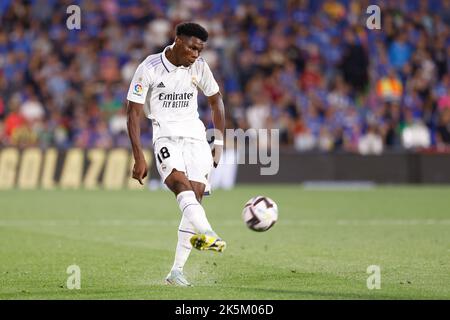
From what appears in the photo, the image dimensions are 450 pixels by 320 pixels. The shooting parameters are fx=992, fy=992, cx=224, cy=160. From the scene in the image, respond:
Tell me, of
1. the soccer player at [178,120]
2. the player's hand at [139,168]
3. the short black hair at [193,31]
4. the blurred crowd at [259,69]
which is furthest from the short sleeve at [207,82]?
the blurred crowd at [259,69]

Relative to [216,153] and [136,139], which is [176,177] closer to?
[136,139]

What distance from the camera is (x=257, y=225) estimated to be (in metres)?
8.98

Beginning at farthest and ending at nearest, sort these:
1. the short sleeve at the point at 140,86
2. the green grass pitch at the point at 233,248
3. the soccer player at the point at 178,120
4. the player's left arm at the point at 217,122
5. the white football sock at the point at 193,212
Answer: the player's left arm at the point at 217,122 → the short sleeve at the point at 140,86 → the soccer player at the point at 178,120 → the green grass pitch at the point at 233,248 → the white football sock at the point at 193,212

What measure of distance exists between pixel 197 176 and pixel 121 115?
16460 mm

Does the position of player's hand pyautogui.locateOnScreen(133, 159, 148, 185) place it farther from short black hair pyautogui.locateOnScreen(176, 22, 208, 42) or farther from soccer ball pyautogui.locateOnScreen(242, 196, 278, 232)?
short black hair pyautogui.locateOnScreen(176, 22, 208, 42)

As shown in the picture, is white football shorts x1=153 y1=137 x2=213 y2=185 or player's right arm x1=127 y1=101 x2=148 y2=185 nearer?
player's right arm x1=127 y1=101 x2=148 y2=185

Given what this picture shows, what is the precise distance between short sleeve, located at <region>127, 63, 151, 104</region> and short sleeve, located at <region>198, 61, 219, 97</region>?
0.59 meters

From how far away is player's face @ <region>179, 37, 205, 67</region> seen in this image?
8.92 m

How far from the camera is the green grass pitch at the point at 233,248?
8.71 meters

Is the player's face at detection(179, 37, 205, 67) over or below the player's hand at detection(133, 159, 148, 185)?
over

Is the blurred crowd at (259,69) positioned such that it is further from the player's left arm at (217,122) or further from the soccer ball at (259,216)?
the soccer ball at (259,216)

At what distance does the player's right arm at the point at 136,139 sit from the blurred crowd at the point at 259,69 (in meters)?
15.3

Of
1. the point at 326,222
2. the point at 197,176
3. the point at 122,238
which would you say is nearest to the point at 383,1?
the point at 326,222

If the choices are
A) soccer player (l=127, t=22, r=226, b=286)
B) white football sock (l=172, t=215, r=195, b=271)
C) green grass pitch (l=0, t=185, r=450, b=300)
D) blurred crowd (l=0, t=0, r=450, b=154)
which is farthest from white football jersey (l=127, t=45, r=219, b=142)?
blurred crowd (l=0, t=0, r=450, b=154)
